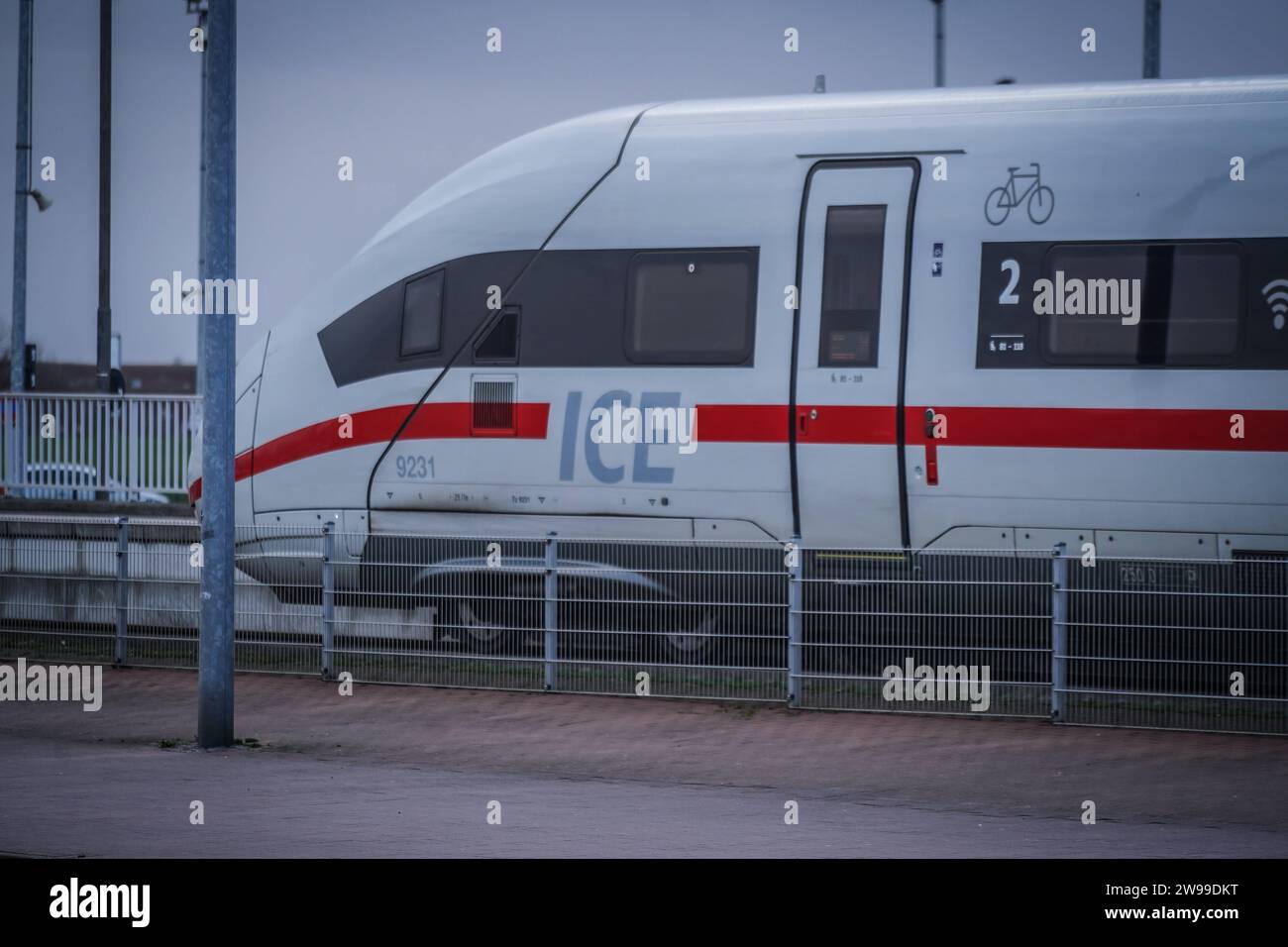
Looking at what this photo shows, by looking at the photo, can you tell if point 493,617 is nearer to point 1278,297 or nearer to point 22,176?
point 1278,297

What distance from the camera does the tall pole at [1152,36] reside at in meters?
21.1

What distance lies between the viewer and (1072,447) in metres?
12.5

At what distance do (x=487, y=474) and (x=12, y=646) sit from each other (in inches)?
169

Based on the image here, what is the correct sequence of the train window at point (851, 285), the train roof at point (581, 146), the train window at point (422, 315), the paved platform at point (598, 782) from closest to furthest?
the paved platform at point (598, 782)
the train roof at point (581, 146)
the train window at point (851, 285)
the train window at point (422, 315)

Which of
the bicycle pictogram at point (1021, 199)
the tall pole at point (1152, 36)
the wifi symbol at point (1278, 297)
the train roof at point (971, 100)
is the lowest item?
the wifi symbol at point (1278, 297)

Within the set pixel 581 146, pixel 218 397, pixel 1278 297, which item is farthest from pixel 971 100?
pixel 218 397

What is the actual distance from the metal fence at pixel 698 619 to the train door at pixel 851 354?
0.35m

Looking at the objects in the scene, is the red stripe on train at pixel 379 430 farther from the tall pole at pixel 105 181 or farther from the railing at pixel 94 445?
the tall pole at pixel 105 181

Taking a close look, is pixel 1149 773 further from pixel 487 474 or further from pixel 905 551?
pixel 487 474

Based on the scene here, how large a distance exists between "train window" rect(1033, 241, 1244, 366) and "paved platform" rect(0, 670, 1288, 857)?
278cm

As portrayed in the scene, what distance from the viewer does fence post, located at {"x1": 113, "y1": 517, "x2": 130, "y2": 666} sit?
14.1m

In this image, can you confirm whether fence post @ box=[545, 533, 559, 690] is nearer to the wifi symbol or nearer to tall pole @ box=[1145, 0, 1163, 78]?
the wifi symbol

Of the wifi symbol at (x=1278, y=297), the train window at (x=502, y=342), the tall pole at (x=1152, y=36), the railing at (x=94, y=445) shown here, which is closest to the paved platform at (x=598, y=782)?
the train window at (x=502, y=342)
